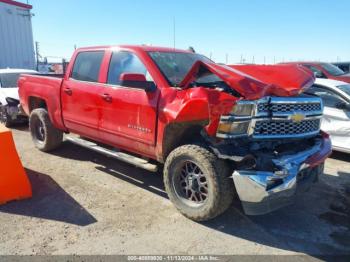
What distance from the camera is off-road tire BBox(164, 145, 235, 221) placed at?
11.9 feet

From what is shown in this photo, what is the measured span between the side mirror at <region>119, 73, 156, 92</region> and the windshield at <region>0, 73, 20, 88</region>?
22.8 ft

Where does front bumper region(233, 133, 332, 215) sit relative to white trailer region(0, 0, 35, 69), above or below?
below

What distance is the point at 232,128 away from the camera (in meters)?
3.54

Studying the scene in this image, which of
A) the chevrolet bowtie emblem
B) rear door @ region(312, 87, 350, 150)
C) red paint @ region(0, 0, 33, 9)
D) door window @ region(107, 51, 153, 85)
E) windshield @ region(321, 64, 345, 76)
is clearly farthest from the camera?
red paint @ region(0, 0, 33, 9)

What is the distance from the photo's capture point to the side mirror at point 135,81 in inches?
161

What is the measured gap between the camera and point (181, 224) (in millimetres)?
3947

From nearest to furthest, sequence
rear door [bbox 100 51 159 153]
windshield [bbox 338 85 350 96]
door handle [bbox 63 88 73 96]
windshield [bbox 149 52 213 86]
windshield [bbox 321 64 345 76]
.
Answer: rear door [bbox 100 51 159 153]
windshield [bbox 149 52 213 86]
door handle [bbox 63 88 73 96]
windshield [bbox 338 85 350 96]
windshield [bbox 321 64 345 76]

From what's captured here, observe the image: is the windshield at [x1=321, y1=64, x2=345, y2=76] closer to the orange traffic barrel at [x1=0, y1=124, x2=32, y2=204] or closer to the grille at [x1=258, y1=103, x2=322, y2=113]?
the grille at [x1=258, y1=103, x2=322, y2=113]

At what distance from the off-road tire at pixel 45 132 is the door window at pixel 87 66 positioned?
116 cm

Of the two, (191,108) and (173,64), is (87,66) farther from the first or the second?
(191,108)

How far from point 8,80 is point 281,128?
8627 millimetres

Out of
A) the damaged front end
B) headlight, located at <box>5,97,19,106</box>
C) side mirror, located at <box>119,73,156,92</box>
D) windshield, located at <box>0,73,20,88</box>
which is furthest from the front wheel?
the damaged front end

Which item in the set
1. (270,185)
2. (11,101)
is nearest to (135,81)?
(270,185)

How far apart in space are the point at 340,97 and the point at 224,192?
158 inches
